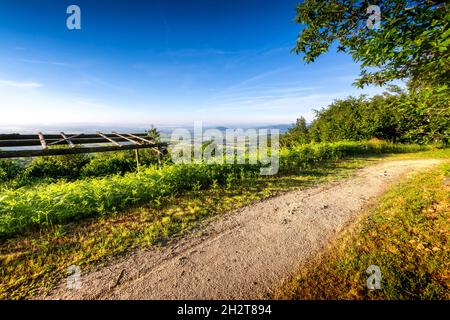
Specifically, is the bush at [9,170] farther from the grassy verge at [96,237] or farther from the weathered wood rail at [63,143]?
the grassy verge at [96,237]

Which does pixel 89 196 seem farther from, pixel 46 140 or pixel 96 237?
pixel 46 140

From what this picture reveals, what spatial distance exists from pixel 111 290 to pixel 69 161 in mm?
16286

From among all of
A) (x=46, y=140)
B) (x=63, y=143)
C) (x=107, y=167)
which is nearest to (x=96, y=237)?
(x=63, y=143)

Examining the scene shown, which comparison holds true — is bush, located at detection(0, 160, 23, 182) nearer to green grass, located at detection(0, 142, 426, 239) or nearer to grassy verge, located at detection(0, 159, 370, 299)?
green grass, located at detection(0, 142, 426, 239)

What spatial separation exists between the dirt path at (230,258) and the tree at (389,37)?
3.26m

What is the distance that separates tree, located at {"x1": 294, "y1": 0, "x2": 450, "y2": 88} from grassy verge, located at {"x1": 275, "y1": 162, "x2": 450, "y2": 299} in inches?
92.2

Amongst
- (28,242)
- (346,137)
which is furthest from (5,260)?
(346,137)

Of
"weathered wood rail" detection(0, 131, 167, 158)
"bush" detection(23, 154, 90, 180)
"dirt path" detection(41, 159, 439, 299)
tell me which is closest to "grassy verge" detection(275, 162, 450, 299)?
"dirt path" detection(41, 159, 439, 299)

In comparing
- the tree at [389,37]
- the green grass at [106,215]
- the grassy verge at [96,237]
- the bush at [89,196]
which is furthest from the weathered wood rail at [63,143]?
the tree at [389,37]

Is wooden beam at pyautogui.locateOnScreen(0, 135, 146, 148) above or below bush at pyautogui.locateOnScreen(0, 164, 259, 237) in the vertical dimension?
above

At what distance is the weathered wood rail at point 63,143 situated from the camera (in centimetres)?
660

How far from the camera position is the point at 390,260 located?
305cm

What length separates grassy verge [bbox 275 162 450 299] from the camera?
2.54 meters

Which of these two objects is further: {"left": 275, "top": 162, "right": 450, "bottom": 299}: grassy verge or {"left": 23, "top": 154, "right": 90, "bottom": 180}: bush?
{"left": 23, "top": 154, "right": 90, "bottom": 180}: bush
